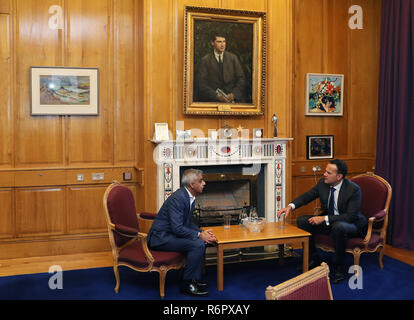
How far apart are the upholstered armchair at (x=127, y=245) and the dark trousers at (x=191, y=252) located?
8 cm

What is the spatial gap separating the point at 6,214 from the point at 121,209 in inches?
72.1

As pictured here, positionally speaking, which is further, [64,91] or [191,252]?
[64,91]

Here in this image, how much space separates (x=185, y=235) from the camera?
415 centimetres

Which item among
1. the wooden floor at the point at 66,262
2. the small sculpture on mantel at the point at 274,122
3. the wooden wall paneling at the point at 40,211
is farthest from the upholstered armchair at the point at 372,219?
the wooden wall paneling at the point at 40,211

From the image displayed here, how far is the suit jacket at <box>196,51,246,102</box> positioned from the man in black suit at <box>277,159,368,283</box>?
1587 mm

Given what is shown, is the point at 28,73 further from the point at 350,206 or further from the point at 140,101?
the point at 350,206

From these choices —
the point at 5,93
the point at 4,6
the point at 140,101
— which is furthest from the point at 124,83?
the point at 4,6

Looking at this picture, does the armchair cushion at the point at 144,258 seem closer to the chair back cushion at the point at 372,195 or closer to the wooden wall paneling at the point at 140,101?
the wooden wall paneling at the point at 140,101

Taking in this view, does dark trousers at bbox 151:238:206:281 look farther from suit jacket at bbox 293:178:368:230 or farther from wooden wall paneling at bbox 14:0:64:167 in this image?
wooden wall paneling at bbox 14:0:64:167

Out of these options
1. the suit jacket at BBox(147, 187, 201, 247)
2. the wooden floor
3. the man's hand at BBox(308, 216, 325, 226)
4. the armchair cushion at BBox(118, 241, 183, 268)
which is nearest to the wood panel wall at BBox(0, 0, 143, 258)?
the wooden floor

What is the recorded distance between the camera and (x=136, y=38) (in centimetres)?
562

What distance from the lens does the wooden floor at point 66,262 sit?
491 centimetres
